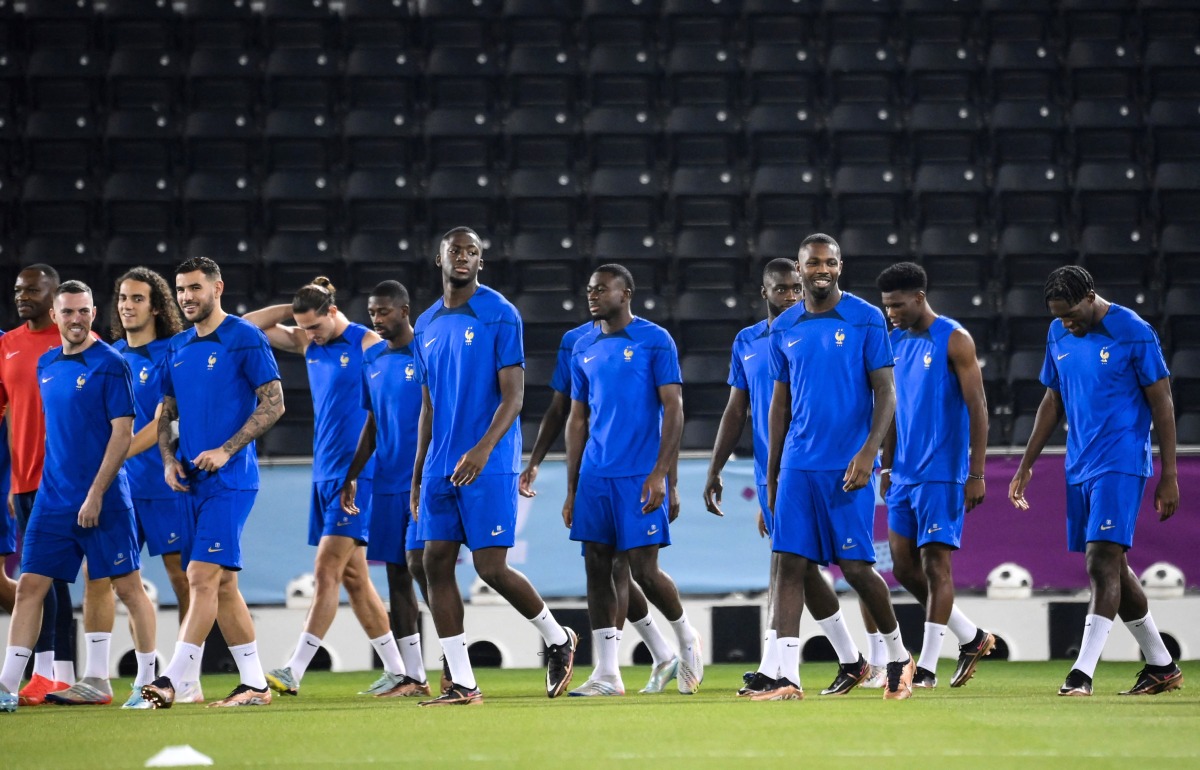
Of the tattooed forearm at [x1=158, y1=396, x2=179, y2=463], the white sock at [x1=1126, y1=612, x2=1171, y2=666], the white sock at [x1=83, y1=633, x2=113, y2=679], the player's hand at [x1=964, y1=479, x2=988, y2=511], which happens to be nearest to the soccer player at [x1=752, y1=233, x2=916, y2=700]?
the player's hand at [x1=964, y1=479, x2=988, y2=511]

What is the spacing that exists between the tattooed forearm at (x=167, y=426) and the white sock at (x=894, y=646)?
358cm

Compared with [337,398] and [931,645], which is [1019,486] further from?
[337,398]

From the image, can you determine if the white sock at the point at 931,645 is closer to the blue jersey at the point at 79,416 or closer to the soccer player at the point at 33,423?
the blue jersey at the point at 79,416

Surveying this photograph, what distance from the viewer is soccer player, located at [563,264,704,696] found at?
777 centimetres

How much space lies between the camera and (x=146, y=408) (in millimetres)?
8547

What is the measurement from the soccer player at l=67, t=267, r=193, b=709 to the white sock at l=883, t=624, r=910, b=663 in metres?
3.68

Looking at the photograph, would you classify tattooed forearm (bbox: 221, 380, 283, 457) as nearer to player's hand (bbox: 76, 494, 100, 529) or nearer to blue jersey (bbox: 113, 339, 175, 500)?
player's hand (bbox: 76, 494, 100, 529)

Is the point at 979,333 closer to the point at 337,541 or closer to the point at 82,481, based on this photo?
the point at 337,541

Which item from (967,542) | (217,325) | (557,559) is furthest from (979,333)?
(217,325)

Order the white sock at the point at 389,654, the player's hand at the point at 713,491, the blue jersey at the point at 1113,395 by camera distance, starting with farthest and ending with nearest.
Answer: the white sock at the point at 389,654 < the player's hand at the point at 713,491 < the blue jersey at the point at 1113,395

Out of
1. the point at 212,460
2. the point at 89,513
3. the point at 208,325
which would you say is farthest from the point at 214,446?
the point at 89,513

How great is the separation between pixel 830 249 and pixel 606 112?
9.66 metres

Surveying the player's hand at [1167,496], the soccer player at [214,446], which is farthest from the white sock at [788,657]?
the soccer player at [214,446]

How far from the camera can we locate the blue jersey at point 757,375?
8.38m
